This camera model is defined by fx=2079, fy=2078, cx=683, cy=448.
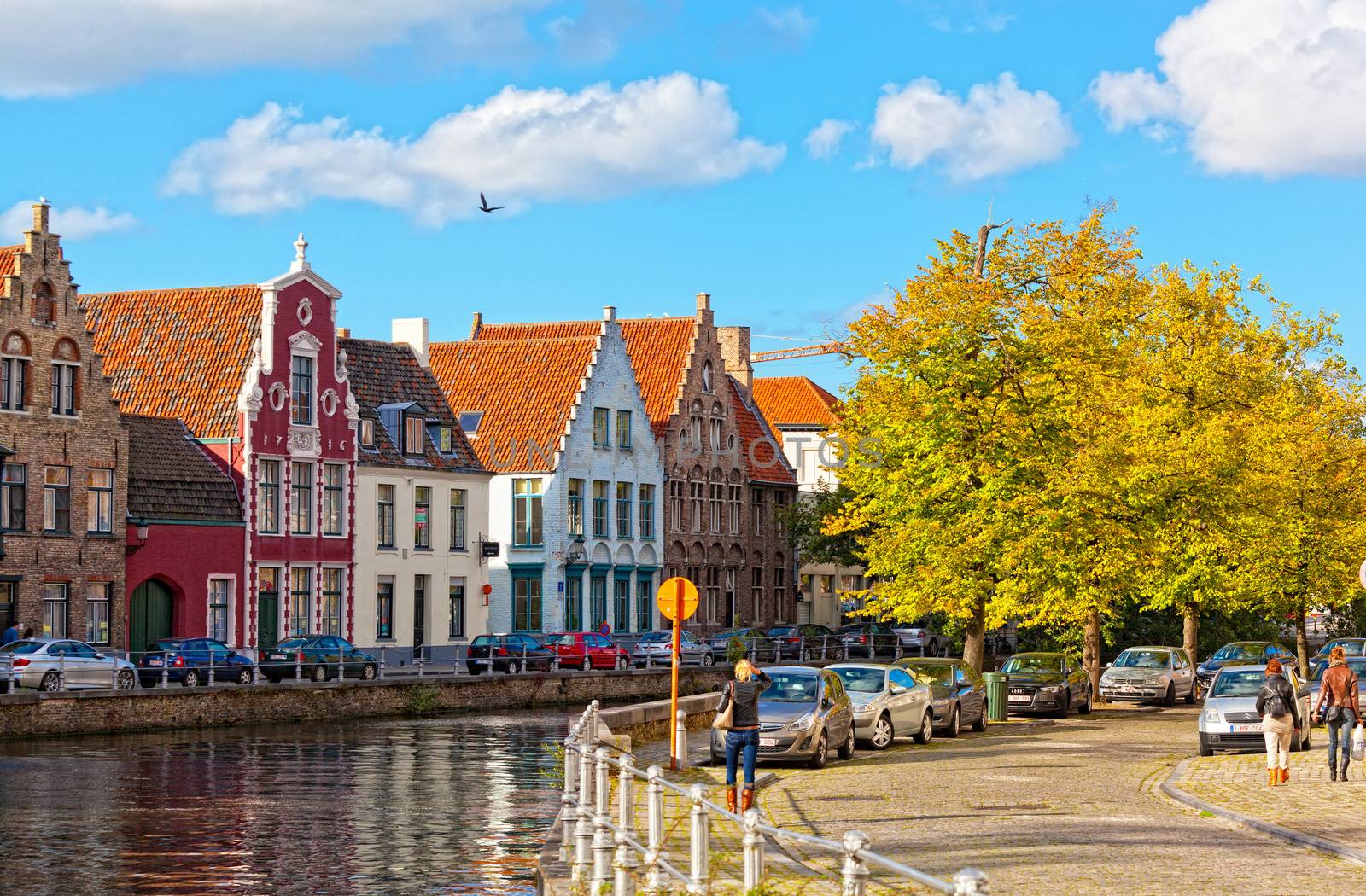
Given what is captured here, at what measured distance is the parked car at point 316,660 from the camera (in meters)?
52.0

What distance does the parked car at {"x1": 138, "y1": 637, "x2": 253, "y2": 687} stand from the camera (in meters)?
47.3

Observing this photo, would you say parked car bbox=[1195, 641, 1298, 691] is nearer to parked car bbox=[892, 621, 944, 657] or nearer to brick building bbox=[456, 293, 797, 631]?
parked car bbox=[892, 621, 944, 657]

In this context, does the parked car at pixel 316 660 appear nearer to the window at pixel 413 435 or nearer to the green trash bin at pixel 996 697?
the window at pixel 413 435

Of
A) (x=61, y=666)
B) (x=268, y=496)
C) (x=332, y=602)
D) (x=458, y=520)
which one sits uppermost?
(x=268, y=496)

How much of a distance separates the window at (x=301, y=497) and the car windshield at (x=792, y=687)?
34166mm

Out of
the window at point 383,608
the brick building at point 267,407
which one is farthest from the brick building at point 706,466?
the brick building at point 267,407

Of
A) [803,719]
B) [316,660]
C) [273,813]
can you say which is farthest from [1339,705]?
[316,660]

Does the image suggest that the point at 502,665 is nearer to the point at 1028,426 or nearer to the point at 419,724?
the point at 419,724

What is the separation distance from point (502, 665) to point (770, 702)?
31.4 metres

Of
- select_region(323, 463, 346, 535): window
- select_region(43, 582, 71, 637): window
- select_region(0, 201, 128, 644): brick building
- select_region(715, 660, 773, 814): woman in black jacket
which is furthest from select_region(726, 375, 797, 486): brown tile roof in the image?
select_region(715, 660, 773, 814): woman in black jacket

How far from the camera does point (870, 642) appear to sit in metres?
78.0

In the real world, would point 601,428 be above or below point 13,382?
above

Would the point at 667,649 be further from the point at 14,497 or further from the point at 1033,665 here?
the point at 1033,665

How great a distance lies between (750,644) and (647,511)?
36.3 ft
